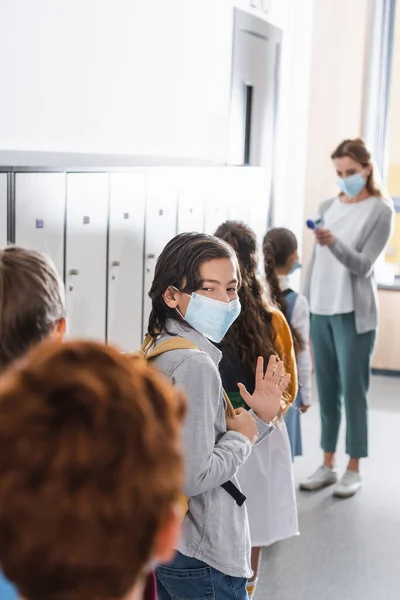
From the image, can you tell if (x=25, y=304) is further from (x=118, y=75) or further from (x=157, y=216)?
(x=118, y=75)

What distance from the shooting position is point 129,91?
389 cm

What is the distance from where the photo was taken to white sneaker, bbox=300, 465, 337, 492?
4176 mm

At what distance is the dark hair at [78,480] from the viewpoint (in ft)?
2.12

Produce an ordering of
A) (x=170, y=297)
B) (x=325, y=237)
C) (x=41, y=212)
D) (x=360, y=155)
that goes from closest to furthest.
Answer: (x=170, y=297) < (x=41, y=212) < (x=325, y=237) < (x=360, y=155)

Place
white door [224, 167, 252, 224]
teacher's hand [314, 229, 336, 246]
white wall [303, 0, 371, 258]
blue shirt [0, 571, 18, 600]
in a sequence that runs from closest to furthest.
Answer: blue shirt [0, 571, 18, 600] < teacher's hand [314, 229, 336, 246] < white door [224, 167, 252, 224] < white wall [303, 0, 371, 258]

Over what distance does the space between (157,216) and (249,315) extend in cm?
129

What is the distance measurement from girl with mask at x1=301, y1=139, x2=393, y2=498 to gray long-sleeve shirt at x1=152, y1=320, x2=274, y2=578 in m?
2.21

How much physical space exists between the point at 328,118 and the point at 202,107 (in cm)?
210

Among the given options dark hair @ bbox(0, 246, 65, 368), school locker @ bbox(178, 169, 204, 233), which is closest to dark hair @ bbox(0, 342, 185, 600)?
dark hair @ bbox(0, 246, 65, 368)

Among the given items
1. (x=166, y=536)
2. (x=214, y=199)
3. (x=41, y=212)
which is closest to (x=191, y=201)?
(x=214, y=199)

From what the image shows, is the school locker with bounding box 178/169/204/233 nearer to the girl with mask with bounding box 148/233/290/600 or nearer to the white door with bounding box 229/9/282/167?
the white door with bounding box 229/9/282/167

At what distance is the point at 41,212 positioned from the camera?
2848 millimetres

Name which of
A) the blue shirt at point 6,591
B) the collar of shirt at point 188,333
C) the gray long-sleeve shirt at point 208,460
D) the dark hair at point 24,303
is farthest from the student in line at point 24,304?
the collar of shirt at point 188,333

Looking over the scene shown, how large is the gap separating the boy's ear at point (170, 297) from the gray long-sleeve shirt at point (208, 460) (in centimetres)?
5
